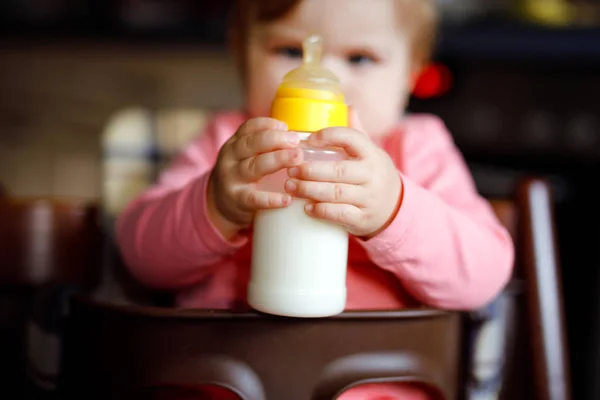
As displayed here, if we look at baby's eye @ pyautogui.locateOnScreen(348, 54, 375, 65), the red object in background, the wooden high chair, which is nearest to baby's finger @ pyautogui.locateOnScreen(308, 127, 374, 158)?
the wooden high chair

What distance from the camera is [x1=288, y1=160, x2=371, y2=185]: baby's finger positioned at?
1.45ft

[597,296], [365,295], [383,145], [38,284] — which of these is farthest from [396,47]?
[597,296]

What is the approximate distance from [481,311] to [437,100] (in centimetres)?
110

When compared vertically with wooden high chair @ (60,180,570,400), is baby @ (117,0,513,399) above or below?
above

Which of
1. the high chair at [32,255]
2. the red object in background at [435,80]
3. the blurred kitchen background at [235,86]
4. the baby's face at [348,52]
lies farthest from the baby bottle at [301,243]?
the red object in background at [435,80]

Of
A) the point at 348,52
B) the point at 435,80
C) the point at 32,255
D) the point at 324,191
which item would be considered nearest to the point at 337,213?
the point at 324,191

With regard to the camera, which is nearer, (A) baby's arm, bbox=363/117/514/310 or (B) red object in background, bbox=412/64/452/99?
(A) baby's arm, bbox=363/117/514/310

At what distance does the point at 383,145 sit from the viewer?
0.73m

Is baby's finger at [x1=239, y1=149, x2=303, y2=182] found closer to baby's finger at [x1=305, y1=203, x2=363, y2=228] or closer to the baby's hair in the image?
baby's finger at [x1=305, y1=203, x2=363, y2=228]

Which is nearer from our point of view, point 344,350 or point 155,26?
point 344,350

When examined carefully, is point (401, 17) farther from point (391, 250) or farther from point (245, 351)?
point (245, 351)

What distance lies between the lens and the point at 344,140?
446 millimetres

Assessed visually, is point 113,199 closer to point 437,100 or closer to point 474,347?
point 474,347

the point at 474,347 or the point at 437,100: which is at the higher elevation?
the point at 437,100
